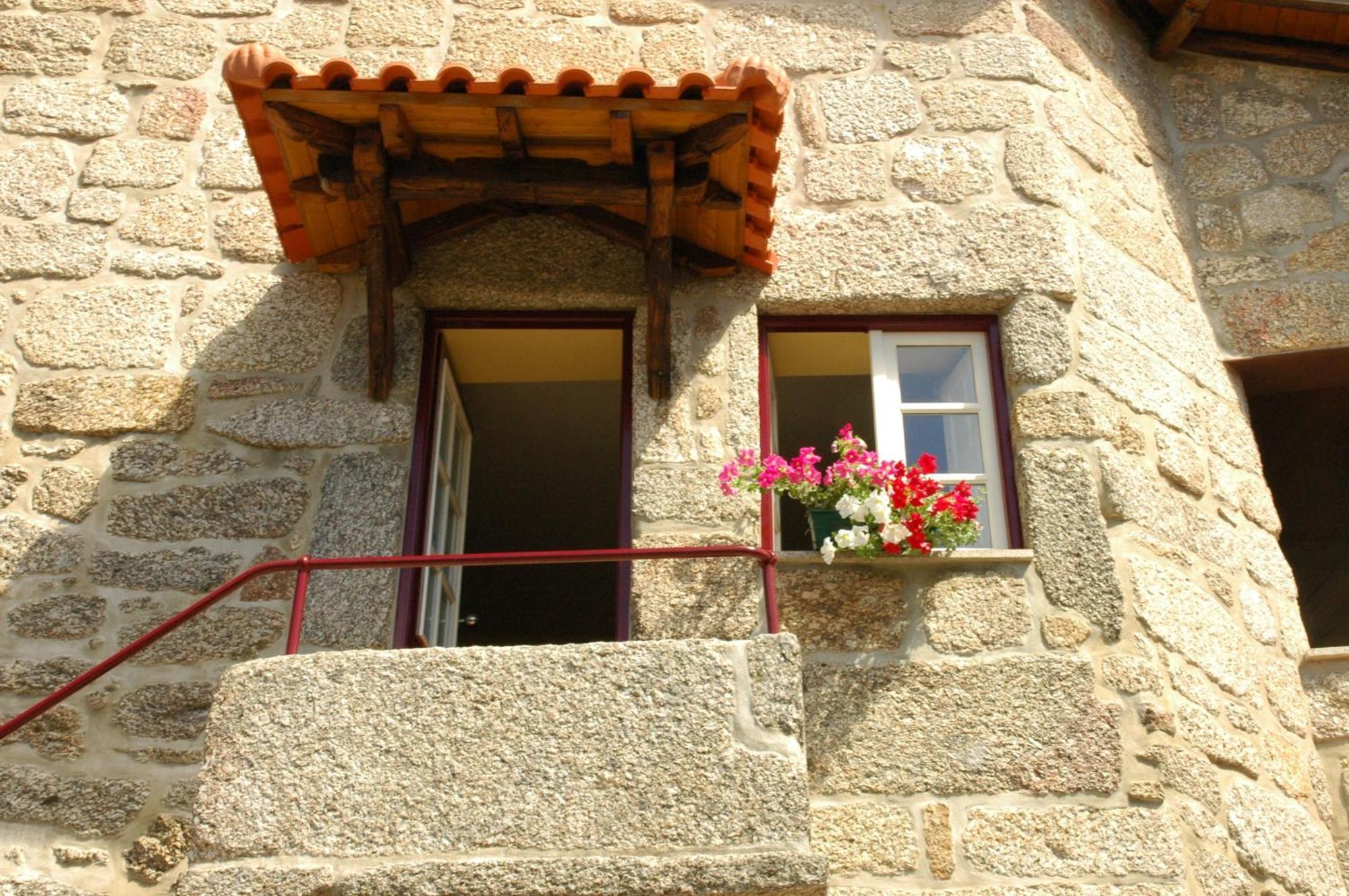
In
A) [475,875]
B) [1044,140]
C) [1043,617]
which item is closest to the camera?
[475,875]

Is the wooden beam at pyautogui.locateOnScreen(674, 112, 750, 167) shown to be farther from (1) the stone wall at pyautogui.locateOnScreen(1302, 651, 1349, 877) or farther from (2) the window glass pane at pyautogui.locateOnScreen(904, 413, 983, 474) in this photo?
(1) the stone wall at pyautogui.locateOnScreen(1302, 651, 1349, 877)

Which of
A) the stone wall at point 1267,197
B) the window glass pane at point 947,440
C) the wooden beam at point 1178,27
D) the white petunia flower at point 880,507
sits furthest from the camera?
the wooden beam at point 1178,27

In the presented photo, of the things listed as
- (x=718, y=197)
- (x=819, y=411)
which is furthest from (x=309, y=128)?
(x=819, y=411)

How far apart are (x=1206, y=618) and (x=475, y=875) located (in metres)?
2.58

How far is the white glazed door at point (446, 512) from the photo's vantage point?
4.74 m

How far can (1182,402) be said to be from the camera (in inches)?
204

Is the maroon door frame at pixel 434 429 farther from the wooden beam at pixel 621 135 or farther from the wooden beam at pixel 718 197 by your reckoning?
the wooden beam at pixel 621 135

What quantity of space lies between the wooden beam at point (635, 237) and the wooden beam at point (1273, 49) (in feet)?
9.13

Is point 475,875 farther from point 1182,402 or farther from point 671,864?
point 1182,402

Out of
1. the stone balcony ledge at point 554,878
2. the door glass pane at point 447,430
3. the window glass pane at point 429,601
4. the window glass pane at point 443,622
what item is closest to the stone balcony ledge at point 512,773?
the stone balcony ledge at point 554,878

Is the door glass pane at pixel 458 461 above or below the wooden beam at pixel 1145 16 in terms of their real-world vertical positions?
below

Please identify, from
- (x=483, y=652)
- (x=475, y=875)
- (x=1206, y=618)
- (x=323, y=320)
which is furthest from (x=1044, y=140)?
(x=475, y=875)

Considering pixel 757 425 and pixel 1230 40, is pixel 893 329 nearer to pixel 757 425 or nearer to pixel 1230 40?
pixel 757 425

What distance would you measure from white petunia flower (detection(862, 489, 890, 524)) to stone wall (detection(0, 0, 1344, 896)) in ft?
0.73
